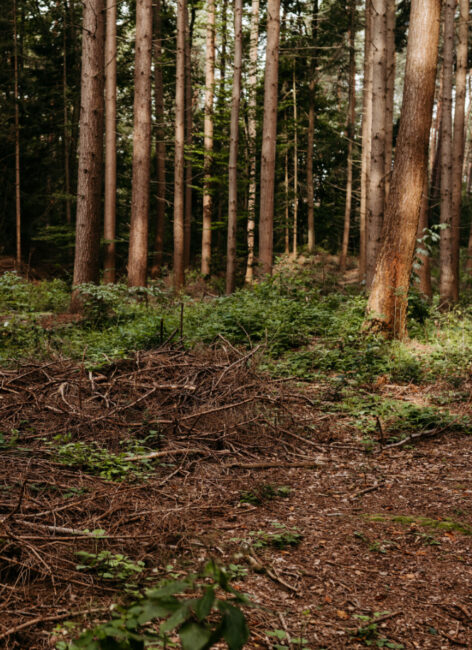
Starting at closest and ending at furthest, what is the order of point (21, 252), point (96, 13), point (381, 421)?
point (381, 421), point (96, 13), point (21, 252)

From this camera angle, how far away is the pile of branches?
9.04ft

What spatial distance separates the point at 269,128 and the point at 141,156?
12.0 feet

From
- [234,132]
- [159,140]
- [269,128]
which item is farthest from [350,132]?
[269,128]

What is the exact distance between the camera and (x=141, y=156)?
13859 millimetres

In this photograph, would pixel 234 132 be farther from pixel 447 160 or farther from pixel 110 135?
pixel 447 160

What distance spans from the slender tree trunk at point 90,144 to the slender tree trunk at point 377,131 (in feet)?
20.7

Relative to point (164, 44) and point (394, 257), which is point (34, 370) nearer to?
point (394, 257)

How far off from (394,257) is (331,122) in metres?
22.0

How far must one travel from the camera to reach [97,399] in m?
5.63

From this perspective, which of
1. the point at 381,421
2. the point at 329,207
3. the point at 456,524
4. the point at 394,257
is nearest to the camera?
the point at 456,524

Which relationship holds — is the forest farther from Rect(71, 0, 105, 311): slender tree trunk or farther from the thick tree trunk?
the thick tree trunk

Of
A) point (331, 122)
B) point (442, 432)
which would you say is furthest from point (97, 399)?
point (331, 122)

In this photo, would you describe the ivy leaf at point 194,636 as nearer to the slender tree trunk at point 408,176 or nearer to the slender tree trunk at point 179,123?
the slender tree trunk at point 408,176

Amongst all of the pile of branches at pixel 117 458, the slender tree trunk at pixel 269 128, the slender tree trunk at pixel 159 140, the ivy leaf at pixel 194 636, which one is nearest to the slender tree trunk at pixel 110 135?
the slender tree trunk at pixel 159 140
